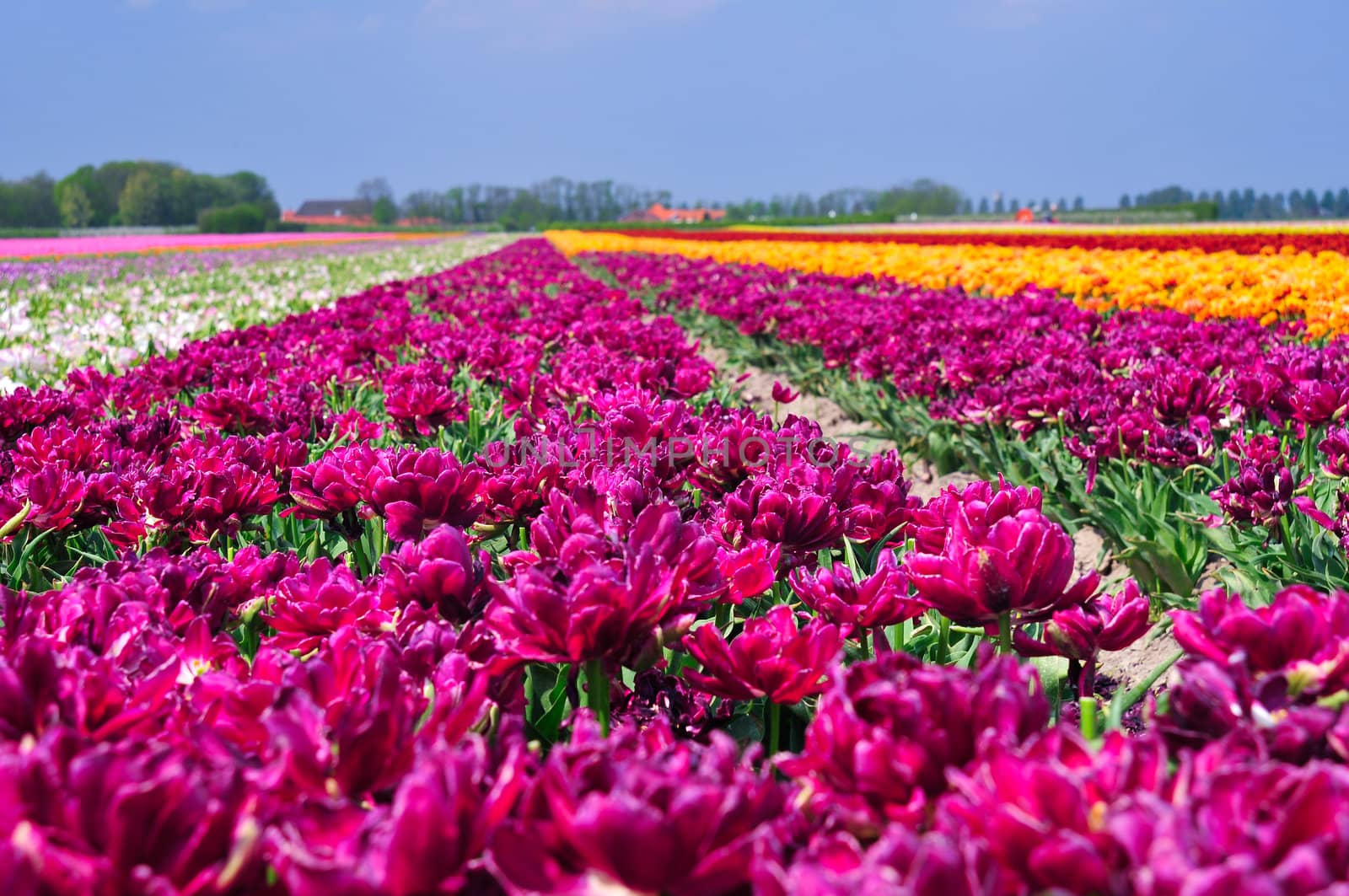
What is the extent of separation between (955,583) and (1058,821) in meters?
0.57

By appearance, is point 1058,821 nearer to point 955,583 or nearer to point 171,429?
Answer: point 955,583

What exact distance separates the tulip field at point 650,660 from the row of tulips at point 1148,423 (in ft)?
0.09

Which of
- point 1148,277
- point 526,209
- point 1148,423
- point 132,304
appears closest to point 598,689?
point 1148,423

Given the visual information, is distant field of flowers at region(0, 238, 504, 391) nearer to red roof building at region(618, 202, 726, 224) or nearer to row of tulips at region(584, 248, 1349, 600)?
row of tulips at region(584, 248, 1349, 600)

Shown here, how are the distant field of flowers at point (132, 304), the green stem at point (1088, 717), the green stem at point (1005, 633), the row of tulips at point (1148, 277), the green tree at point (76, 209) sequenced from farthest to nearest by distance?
the green tree at point (76, 209)
the row of tulips at point (1148, 277)
the distant field of flowers at point (132, 304)
the green stem at point (1005, 633)
the green stem at point (1088, 717)

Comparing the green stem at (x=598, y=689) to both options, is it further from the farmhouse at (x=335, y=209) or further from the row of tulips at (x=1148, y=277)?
the farmhouse at (x=335, y=209)

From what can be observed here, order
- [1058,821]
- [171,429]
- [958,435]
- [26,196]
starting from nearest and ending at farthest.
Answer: [1058,821], [171,429], [958,435], [26,196]

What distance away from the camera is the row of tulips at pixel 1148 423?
2.91 metres

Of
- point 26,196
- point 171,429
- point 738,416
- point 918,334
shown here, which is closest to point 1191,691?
point 738,416

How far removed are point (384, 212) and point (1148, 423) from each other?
431 ft

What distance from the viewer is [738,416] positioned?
115 inches

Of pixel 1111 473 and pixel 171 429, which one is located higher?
pixel 171 429

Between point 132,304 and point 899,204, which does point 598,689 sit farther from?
Result: point 899,204

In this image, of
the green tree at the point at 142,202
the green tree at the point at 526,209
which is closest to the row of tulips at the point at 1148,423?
the green tree at the point at 142,202
